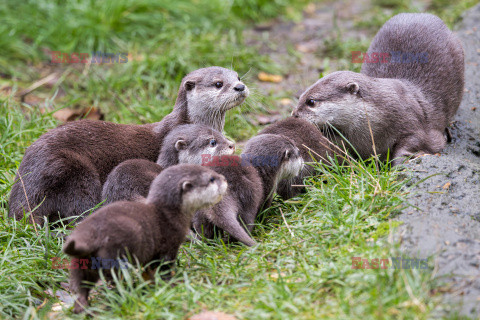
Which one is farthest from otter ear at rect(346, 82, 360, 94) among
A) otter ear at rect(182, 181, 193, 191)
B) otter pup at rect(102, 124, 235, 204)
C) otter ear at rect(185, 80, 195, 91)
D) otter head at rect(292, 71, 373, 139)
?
otter ear at rect(182, 181, 193, 191)

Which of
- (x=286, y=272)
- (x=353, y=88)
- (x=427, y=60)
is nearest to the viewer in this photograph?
(x=286, y=272)

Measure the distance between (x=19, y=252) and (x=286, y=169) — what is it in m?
1.77

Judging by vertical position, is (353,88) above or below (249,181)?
above

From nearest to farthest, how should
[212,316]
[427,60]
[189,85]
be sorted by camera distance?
1. [212,316]
2. [189,85]
3. [427,60]

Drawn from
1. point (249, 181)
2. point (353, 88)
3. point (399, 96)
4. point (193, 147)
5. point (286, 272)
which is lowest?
point (286, 272)

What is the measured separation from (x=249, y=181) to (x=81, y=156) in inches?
45.8

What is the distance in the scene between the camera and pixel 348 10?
321 inches

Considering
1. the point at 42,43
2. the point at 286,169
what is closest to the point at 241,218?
the point at 286,169

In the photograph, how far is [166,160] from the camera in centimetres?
389

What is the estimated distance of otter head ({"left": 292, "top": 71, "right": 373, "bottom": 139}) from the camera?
412cm

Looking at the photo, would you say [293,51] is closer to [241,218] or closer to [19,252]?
[241,218]

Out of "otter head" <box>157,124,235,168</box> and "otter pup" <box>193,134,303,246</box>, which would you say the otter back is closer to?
"otter pup" <box>193,134,303,246</box>

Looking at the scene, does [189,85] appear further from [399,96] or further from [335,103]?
[399,96]

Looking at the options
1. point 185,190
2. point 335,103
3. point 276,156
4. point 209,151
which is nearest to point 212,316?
point 185,190
